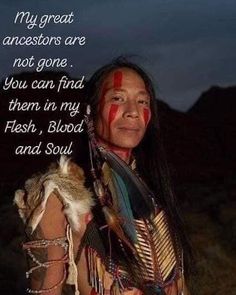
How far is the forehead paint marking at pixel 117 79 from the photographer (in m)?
2.71

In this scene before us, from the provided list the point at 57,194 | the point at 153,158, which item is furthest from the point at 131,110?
the point at 57,194

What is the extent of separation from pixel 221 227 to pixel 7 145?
1.98m

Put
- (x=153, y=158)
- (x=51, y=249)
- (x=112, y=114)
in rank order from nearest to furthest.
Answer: (x=51, y=249) < (x=112, y=114) < (x=153, y=158)

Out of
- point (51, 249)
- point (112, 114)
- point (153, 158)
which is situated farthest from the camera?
point (153, 158)

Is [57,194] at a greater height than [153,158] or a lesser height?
lesser

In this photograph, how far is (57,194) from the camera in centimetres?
241

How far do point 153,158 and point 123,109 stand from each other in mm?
329

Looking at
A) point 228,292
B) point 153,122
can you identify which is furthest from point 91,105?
point 228,292

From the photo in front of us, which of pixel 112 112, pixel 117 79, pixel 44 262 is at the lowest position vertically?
pixel 44 262

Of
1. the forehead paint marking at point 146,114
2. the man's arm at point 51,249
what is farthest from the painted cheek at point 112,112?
the man's arm at point 51,249

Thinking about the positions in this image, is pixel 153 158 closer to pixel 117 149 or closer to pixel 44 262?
pixel 117 149

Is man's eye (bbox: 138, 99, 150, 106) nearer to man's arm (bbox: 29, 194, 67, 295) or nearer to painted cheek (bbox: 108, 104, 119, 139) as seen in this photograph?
painted cheek (bbox: 108, 104, 119, 139)

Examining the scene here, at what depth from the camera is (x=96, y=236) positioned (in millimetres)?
2502

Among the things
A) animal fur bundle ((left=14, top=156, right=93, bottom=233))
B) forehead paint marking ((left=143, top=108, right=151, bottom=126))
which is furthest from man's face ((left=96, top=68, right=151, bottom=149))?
animal fur bundle ((left=14, top=156, right=93, bottom=233))
